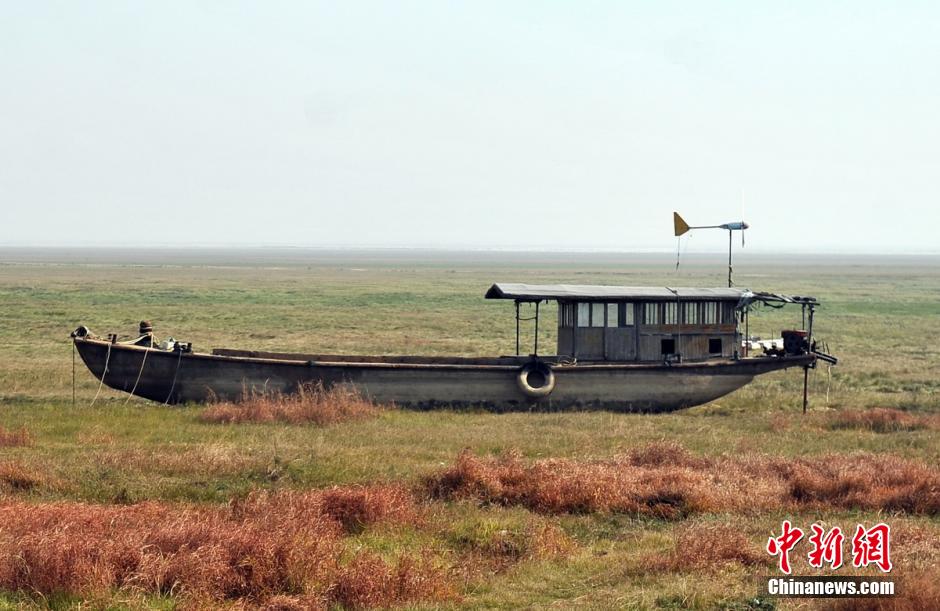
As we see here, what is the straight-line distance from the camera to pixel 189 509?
12.7m

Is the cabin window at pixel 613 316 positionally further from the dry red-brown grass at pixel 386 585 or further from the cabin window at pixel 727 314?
the dry red-brown grass at pixel 386 585

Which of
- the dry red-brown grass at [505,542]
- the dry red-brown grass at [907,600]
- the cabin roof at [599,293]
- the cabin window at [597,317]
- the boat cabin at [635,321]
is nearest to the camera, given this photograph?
the dry red-brown grass at [907,600]

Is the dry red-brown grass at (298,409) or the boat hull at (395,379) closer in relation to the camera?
the dry red-brown grass at (298,409)

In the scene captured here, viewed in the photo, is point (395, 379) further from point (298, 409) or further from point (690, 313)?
point (690, 313)

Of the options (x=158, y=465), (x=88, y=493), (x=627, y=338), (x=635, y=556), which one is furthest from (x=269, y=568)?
(x=627, y=338)

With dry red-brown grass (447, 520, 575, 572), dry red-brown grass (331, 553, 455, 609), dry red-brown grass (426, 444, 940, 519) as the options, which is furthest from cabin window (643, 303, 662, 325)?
dry red-brown grass (331, 553, 455, 609)

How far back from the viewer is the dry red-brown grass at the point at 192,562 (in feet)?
31.6

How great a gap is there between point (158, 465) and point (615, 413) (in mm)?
11701

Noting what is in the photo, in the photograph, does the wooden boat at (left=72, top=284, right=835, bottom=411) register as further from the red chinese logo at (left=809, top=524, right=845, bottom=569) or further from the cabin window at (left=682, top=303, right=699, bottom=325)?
the red chinese logo at (left=809, top=524, right=845, bottom=569)

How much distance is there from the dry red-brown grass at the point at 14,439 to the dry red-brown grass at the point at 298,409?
3753 millimetres

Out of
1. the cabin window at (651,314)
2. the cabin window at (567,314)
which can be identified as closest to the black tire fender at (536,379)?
the cabin window at (567,314)

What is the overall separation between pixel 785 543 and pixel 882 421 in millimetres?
11087

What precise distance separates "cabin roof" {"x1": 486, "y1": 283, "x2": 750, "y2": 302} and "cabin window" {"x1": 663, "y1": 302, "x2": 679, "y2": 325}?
0.35 meters

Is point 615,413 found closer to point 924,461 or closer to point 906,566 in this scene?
point 924,461
